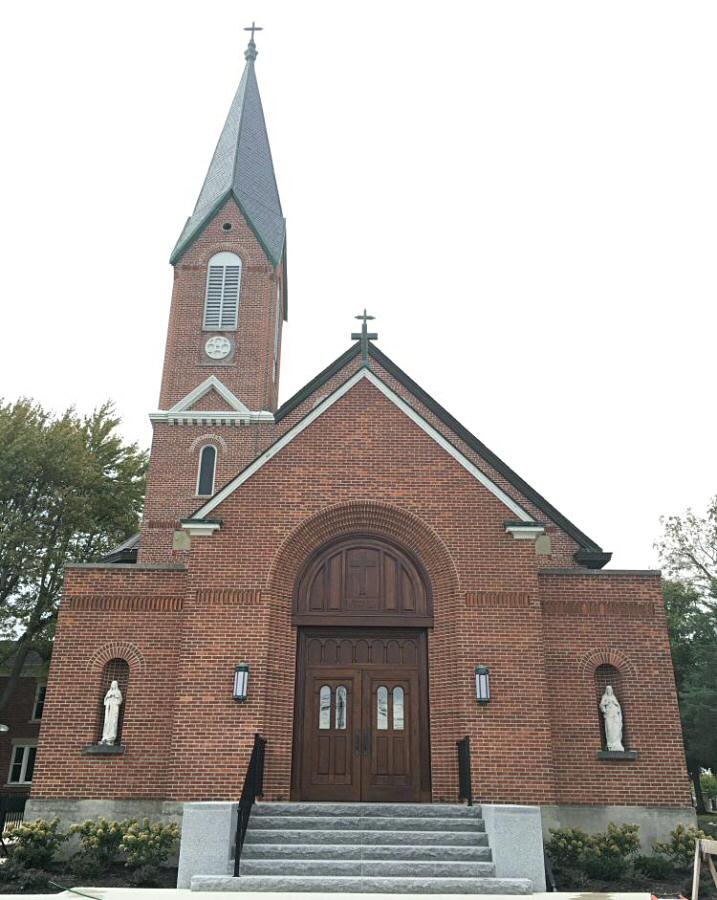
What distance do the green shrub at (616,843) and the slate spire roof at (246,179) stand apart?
1742 cm

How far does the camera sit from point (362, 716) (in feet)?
46.6

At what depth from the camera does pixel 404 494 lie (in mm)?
15039

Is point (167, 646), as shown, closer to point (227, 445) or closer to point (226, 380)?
point (227, 445)

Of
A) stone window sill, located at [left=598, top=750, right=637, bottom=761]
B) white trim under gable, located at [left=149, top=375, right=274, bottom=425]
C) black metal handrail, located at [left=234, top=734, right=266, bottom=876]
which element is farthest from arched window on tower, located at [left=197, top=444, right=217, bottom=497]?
stone window sill, located at [left=598, top=750, right=637, bottom=761]

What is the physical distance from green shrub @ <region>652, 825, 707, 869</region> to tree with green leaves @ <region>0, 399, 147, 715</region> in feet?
69.1

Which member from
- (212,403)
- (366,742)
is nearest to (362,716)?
(366,742)

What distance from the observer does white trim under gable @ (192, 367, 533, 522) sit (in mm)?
14773

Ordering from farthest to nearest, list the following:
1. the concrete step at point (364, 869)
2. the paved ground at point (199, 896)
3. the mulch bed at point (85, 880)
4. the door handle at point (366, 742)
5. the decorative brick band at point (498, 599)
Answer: the decorative brick band at point (498, 599), the door handle at point (366, 742), the mulch bed at point (85, 880), the concrete step at point (364, 869), the paved ground at point (199, 896)

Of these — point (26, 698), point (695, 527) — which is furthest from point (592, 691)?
point (26, 698)

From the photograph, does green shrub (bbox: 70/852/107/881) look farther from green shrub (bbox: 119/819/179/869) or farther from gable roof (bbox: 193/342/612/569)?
gable roof (bbox: 193/342/612/569)

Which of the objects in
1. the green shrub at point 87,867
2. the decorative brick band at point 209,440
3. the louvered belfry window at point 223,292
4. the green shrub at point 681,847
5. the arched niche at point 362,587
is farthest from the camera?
the louvered belfry window at point 223,292

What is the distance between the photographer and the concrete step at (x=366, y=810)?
476 inches

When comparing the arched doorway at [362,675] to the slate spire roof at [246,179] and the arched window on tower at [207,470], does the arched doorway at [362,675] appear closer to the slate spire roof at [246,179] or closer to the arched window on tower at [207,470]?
the arched window on tower at [207,470]

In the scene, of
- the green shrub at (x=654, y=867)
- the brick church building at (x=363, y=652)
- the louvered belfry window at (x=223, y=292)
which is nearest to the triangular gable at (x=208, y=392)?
the louvered belfry window at (x=223, y=292)
